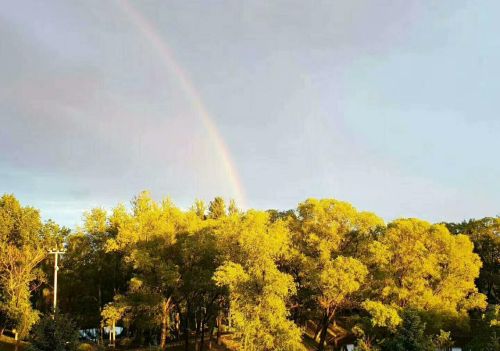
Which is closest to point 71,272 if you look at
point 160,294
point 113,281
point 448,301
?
point 113,281

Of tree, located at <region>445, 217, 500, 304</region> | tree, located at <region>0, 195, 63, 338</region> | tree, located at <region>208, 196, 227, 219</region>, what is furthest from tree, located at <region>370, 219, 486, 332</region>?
tree, located at <region>208, 196, 227, 219</region>

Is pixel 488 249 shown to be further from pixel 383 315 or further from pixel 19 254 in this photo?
pixel 19 254

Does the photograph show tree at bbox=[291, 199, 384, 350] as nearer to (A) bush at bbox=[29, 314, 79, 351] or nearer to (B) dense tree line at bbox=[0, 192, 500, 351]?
(B) dense tree line at bbox=[0, 192, 500, 351]

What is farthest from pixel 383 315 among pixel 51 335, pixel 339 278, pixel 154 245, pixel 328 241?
pixel 51 335

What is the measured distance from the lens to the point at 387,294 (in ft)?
152

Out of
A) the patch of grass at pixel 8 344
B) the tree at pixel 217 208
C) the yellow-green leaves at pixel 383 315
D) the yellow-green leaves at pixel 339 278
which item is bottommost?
the patch of grass at pixel 8 344

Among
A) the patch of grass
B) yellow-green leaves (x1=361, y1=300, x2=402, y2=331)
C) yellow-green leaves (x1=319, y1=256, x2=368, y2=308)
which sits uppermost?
yellow-green leaves (x1=319, y1=256, x2=368, y2=308)

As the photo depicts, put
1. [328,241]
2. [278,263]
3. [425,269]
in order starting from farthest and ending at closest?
[278,263]
[328,241]
[425,269]

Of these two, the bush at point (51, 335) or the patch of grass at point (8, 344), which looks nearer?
the bush at point (51, 335)

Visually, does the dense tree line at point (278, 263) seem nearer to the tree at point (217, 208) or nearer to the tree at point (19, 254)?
the tree at point (19, 254)

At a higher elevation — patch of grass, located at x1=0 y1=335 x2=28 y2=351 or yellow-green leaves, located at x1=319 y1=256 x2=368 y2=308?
yellow-green leaves, located at x1=319 y1=256 x2=368 y2=308

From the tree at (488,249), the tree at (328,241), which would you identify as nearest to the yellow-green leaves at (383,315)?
the tree at (328,241)

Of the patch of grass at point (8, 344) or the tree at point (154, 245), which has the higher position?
the tree at point (154, 245)

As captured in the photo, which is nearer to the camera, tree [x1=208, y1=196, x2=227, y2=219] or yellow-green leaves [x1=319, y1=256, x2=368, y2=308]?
yellow-green leaves [x1=319, y1=256, x2=368, y2=308]
